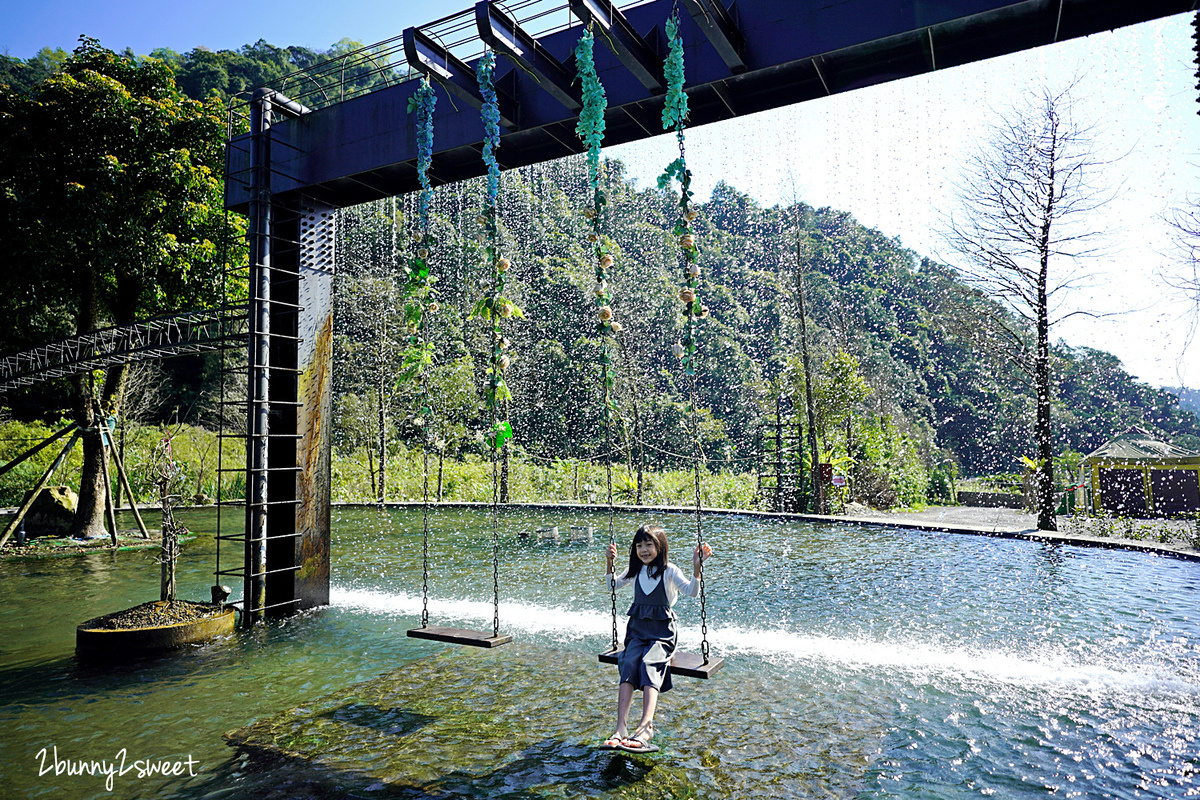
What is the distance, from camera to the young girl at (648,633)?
413 centimetres

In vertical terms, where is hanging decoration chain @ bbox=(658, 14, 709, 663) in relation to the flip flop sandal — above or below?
above

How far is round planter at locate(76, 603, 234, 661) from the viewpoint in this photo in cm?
636

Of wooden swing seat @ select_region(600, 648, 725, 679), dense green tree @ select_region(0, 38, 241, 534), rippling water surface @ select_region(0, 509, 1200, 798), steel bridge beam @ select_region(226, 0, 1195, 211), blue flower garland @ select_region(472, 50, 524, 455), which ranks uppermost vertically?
dense green tree @ select_region(0, 38, 241, 534)

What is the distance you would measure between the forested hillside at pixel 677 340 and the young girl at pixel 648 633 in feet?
39.5

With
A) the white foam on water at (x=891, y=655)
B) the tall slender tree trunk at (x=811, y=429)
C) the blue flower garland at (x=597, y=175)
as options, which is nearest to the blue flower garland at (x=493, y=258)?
the blue flower garland at (x=597, y=175)

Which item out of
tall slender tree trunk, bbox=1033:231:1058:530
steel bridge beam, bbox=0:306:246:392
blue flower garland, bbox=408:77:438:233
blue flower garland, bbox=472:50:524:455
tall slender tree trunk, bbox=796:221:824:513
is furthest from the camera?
tall slender tree trunk, bbox=796:221:824:513

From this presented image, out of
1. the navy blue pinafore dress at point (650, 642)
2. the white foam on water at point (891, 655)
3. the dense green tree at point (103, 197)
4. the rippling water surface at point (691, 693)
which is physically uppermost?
the dense green tree at point (103, 197)

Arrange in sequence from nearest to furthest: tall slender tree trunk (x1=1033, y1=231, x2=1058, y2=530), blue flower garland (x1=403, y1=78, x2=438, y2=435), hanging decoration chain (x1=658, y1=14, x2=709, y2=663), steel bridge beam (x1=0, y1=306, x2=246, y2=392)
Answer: hanging decoration chain (x1=658, y1=14, x2=709, y2=663) < blue flower garland (x1=403, y1=78, x2=438, y2=435) < steel bridge beam (x1=0, y1=306, x2=246, y2=392) < tall slender tree trunk (x1=1033, y1=231, x2=1058, y2=530)

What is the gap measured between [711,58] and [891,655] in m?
5.55

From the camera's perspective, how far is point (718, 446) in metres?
32.2

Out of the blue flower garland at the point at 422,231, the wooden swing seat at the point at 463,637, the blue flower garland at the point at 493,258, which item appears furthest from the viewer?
the blue flower garland at the point at 422,231

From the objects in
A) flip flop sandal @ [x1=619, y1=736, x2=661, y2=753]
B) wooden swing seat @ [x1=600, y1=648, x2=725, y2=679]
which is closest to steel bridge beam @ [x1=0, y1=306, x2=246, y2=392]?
wooden swing seat @ [x1=600, y1=648, x2=725, y2=679]

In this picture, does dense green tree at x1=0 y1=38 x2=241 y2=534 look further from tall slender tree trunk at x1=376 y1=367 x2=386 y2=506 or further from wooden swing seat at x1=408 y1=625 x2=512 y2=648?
wooden swing seat at x1=408 y1=625 x2=512 y2=648

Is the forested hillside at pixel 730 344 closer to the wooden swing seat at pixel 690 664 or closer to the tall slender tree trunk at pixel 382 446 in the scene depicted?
the tall slender tree trunk at pixel 382 446
